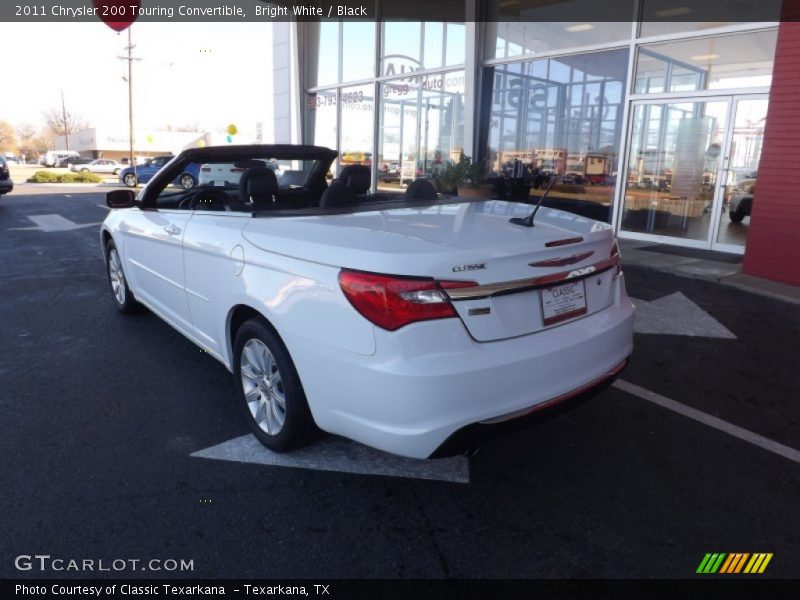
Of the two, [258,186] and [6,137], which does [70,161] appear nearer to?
[6,137]

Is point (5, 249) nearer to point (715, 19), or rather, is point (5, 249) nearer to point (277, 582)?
point (277, 582)

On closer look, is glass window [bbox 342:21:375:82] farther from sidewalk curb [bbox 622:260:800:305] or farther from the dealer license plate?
the dealer license plate

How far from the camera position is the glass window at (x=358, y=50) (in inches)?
643

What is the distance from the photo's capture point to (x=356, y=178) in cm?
414

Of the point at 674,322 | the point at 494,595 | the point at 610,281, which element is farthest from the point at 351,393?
the point at 674,322

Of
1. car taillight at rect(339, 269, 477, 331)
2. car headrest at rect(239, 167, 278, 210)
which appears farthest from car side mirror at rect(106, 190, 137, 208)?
car taillight at rect(339, 269, 477, 331)

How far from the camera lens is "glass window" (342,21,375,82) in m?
16.3

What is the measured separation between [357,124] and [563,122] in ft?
23.7

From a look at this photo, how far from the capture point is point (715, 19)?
→ 9312 mm

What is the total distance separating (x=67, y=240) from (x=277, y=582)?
9.60 meters

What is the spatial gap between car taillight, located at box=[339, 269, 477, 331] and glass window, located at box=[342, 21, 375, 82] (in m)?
15.3

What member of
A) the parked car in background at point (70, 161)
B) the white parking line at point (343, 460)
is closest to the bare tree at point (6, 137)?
the parked car in background at point (70, 161)

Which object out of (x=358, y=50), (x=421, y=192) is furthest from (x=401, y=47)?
(x=421, y=192)

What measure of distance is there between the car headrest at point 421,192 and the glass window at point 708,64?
7626mm
